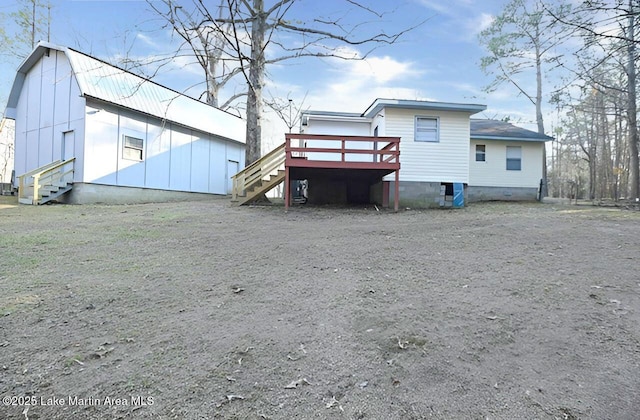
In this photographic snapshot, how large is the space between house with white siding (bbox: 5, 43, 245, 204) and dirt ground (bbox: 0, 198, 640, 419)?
720 centimetres

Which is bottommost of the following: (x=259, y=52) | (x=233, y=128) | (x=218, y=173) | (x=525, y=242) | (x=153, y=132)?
(x=525, y=242)

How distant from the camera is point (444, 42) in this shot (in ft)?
46.0

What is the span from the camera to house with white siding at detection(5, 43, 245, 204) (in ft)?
40.3

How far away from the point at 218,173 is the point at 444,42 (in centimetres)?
1178

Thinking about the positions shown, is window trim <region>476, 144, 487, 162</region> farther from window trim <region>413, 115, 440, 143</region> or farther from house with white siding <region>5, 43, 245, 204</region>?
house with white siding <region>5, 43, 245, 204</region>

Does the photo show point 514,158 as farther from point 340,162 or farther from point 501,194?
point 340,162

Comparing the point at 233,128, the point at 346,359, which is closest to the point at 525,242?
the point at 346,359

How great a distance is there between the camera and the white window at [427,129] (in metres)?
12.3

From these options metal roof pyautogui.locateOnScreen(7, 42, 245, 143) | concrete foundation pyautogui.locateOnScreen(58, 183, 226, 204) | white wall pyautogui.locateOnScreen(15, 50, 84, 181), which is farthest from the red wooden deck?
white wall pyautogui.locateOnScreen(15, 50, 84, 181)

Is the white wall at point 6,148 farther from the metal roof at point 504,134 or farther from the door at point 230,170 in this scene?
the metal roof at point 504,134

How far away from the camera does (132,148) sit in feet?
45.3

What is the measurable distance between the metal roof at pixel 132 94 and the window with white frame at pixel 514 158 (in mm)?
13238

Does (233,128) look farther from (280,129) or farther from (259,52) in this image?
(280,129)

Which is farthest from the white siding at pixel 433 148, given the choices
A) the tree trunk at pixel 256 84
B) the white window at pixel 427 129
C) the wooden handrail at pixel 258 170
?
the tree trunk at pixel 256 84
